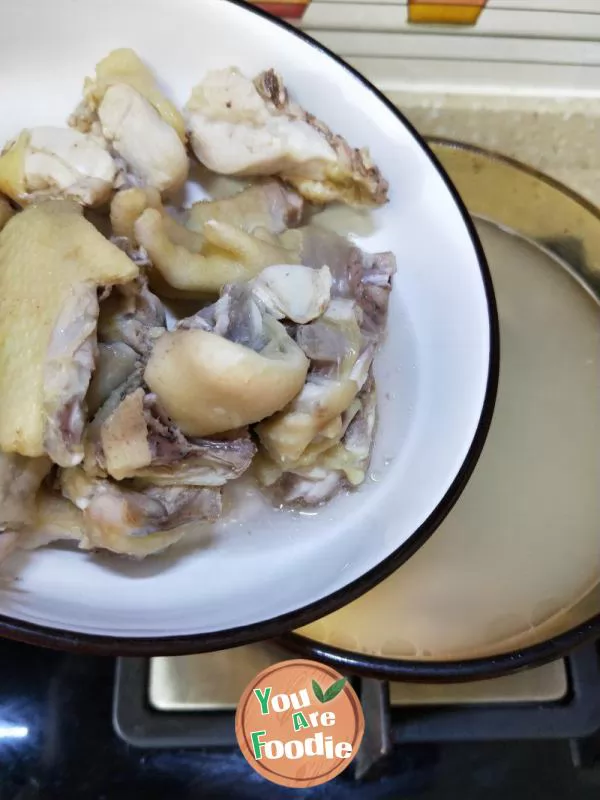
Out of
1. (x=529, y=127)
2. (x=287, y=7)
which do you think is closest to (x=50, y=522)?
(x=287, y=7)

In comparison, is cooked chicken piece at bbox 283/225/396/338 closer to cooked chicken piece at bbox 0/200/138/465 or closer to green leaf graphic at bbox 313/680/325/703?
cooked chicken piece at bbox 0/200/138/465

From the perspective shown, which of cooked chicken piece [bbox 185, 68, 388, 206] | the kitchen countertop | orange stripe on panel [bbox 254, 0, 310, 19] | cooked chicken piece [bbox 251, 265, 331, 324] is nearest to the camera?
cooked chicken piece [bbox 251, 265, 331, 324]

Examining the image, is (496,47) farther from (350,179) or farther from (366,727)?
(366,727)

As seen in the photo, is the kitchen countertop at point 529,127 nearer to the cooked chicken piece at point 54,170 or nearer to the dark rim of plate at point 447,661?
the cooked chicken piece at point 54,170

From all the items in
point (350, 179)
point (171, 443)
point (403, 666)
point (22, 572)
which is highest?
point (350, 179)

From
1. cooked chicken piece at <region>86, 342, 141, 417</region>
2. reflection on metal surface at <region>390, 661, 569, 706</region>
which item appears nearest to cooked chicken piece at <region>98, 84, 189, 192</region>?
cooked chicken piece at <region>86, 342, 141, 417</region>

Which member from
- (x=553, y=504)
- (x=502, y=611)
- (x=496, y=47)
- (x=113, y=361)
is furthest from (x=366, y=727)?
(x=496, y=47)

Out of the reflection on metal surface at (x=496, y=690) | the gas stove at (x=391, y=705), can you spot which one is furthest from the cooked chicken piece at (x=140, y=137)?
the reflection on metal surface at (x=496, y=690)
